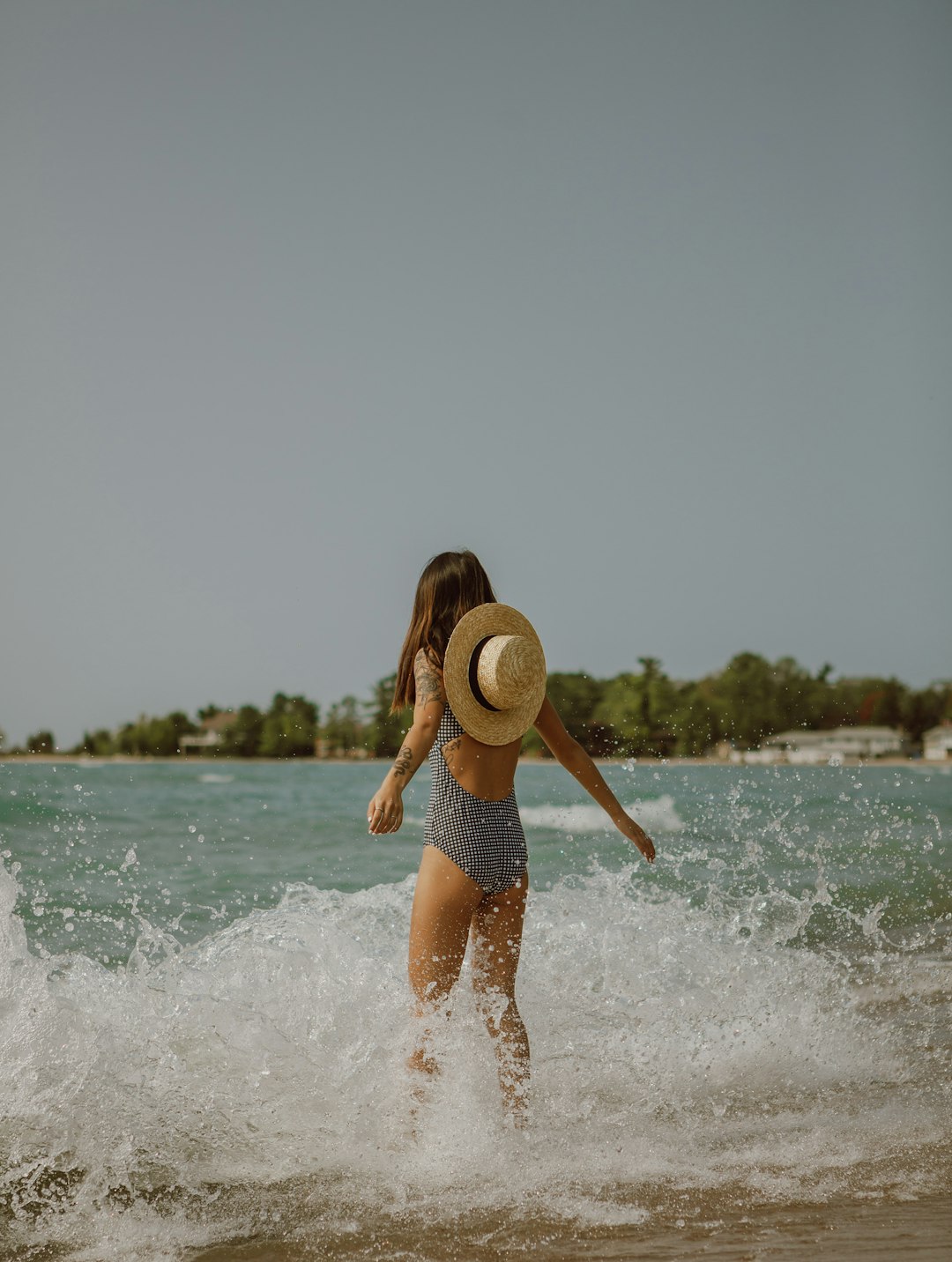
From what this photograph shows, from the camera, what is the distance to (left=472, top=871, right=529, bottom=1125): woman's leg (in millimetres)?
3170

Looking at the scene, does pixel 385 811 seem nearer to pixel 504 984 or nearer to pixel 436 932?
pixel 436 932

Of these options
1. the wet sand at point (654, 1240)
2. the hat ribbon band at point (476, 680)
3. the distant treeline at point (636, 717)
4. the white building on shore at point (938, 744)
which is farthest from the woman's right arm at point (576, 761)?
the white building on shore at point (938, 744)

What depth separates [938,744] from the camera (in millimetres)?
50250

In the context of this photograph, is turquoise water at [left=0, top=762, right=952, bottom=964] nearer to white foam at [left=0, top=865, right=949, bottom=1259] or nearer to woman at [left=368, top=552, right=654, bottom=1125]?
white foam at [left=0, top=865, right=949, bottom=1259]

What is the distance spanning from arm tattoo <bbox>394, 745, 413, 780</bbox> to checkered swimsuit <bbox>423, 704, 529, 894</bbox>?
0.11 metres

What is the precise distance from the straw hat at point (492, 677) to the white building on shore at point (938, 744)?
164ft

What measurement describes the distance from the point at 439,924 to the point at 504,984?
32 cm

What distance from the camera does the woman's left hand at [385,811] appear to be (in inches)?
115

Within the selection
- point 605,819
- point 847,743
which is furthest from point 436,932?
point 847,743

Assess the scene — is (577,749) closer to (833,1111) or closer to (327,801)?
(833,1111)

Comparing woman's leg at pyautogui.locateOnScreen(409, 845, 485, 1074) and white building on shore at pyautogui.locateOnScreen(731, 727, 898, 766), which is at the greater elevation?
woman's leg at pyautogui.locateOnScreen(409, 845, 485, 1074)

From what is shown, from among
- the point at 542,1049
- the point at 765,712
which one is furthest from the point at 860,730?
the point at 542,1049

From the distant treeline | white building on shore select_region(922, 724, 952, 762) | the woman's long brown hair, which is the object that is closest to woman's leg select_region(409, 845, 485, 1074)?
the woman's long brown hair

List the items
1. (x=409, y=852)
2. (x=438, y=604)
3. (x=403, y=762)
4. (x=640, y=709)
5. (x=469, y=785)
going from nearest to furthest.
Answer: (x=403, y=762), (x=469, y=785), (x=438, y=604), (x=409, y=852), (x=640, y=709)
